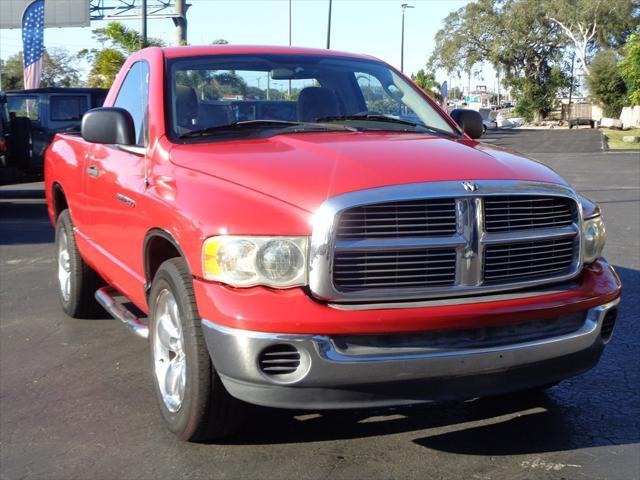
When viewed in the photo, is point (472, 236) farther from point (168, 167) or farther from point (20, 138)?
point (20, 138)

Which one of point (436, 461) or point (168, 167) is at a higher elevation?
point (168, 167)

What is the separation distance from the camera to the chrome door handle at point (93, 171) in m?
5.21

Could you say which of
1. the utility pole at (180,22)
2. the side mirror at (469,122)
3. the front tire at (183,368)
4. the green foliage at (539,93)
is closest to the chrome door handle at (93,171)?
the front tire at (183,368)

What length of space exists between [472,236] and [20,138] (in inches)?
495

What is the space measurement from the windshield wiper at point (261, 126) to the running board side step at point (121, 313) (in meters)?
1.04

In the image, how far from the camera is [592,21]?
73.4m

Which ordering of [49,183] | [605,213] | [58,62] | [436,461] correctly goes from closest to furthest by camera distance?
1. [436,461]
2. [49,183]
3. [605,213]
4. [58,62]

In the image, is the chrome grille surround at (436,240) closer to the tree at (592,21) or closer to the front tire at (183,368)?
the front tire at (183,368)

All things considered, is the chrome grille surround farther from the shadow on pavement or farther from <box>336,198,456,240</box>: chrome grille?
the shadow on pavement

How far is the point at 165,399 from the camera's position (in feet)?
13.1

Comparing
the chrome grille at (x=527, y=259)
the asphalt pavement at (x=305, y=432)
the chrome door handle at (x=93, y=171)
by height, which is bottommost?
the asphalt pavement at (x=305, y=432)

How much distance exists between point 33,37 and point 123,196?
21.8 meters

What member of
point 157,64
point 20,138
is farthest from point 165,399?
point 20,138

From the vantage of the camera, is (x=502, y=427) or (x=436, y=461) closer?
(x=436, y=461)
